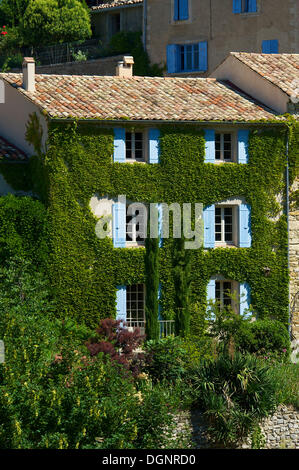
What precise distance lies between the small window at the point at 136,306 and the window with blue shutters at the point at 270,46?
1731cm

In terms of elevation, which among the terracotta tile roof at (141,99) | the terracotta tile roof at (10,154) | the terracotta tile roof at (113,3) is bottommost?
the terracotta tile roof at (10,154)

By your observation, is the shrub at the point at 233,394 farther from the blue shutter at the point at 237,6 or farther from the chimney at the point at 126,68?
the blue shutter at the point at 237,6

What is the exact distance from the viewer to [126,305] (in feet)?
109

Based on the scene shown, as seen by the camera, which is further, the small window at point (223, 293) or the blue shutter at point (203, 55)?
the blue shutter at point (203, 55)

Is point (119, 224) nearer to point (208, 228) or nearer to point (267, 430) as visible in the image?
point (208, 228)

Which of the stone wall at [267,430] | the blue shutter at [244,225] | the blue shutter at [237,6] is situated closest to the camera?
the stone wall at [267,430]

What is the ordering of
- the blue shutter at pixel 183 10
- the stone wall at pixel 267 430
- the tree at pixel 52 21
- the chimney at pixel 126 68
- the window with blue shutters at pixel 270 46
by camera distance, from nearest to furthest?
the stone wall at pixel 267 430 < the chimney at pixel 126 68 < the window with blue shutters at pixel 270 46 < the blue shutter at pixel 183 10 < the tree at pixel 52 21

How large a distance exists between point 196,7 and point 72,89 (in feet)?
52.6

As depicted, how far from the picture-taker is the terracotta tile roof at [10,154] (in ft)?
110

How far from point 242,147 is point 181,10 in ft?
54.9

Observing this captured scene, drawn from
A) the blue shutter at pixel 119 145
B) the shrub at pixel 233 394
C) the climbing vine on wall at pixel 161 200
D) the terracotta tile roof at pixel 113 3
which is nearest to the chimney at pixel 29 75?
the climbing vine on wall at pixel 161 200

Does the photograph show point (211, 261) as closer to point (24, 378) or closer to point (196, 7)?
point (24, 378)

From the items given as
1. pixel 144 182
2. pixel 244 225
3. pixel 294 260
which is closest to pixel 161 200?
pixel 144 182

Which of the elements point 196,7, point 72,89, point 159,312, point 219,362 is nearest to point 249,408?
point 219,362
